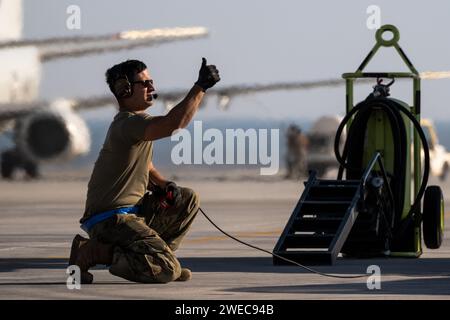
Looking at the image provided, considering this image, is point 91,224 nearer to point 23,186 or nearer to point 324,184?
point 324,184

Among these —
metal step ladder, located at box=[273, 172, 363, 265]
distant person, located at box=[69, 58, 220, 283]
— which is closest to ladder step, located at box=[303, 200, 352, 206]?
metal step ladder, located at box=[273, 172, 363, 265]

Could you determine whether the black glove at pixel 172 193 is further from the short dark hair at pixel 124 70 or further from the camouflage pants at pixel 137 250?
the short dark hair at pixel 124 70

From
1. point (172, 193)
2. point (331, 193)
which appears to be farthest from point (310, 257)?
point (172, 193)

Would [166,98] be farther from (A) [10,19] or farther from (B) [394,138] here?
(B) [394,138]

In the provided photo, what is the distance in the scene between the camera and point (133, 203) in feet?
47.2

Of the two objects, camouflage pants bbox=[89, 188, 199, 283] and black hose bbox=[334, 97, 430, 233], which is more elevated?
black hose bbox=[334, 97, 430, 233]

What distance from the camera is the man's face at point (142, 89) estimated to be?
572 inches

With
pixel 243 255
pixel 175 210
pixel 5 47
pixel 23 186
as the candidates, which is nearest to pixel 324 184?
pixel 243 255

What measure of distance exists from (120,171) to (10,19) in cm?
3734

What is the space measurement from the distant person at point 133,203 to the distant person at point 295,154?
3776cm

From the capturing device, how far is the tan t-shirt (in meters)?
14.3

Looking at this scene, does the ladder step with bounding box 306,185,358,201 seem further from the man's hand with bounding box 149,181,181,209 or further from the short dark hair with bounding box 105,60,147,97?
the short dark hair with bounding box 105,60,147,97

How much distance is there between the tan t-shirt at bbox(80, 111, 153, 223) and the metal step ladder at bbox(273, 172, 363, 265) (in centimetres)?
224
